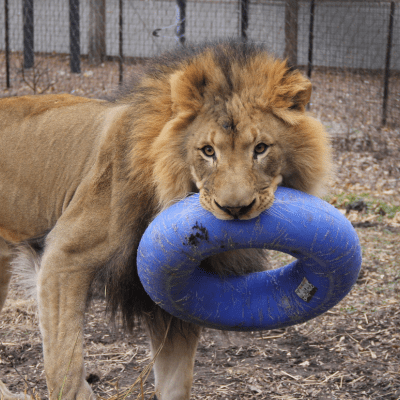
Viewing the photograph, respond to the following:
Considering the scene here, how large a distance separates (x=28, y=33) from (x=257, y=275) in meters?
9.43

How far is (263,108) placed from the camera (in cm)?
242

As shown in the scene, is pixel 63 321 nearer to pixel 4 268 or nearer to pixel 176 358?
pixel 176 358

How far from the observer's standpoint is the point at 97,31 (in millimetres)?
12469

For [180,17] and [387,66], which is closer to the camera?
[180,17]

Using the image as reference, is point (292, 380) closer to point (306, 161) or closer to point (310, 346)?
point (310, 346)

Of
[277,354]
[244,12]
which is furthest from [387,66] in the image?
[277,354]

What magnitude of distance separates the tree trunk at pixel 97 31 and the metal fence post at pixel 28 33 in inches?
62.0

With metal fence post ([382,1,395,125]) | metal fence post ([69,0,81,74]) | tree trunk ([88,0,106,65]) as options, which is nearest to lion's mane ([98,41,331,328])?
metal fence post ([382,1,395,125])

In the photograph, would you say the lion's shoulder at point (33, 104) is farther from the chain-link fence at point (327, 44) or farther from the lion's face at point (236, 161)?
the chain-link fence at point (327, 44)

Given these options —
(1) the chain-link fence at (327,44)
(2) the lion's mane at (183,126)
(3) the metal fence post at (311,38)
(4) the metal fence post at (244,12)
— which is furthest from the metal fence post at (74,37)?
(2) the lion's mane at (183,126)

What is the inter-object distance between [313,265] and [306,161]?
1.50 ft

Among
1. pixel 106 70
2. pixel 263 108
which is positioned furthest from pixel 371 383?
pixel 106 70

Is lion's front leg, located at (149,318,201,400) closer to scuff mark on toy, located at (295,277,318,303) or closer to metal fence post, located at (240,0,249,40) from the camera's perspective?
scuff mark on toy, located at (295,277,318,303)

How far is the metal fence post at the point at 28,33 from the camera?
10.7 metres
